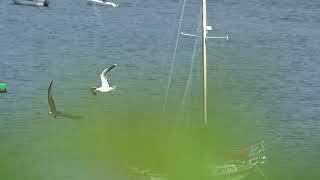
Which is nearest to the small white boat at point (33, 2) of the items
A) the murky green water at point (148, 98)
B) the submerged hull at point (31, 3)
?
the submerged hull at point (31, 3)

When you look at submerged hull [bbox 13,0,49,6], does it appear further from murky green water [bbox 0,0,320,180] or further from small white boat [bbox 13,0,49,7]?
murky green water [bbox 0,0,320,180]

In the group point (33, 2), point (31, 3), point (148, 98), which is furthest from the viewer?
point (31, 3)

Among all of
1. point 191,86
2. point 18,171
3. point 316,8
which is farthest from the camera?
point 316,8

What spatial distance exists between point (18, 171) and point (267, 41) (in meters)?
52.7

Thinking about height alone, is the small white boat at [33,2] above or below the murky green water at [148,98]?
above

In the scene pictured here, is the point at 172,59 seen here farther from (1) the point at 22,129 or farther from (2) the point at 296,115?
(1) the point at 22,129

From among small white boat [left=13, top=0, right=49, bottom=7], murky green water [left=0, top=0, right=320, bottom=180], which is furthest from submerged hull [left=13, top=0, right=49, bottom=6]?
murky green water [left=0, top=0, right=320, bottom=180]

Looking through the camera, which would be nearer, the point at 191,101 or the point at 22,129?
the point at 22,129

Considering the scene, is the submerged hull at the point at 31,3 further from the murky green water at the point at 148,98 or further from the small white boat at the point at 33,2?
the murky green water at the point at 148,98

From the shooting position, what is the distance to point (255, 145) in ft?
157

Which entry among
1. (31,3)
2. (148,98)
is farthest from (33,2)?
(148,98)

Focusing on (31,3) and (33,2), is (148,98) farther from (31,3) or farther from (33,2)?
(31,3)

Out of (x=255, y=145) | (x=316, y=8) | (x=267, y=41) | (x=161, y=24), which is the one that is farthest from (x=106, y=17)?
(x=255, y=145)

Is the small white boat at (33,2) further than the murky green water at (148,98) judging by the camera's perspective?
Yes
